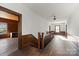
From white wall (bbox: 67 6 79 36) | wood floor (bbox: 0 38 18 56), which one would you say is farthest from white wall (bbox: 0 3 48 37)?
white wall (bbox: 67 6 79 36)

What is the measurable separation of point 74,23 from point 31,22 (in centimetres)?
195

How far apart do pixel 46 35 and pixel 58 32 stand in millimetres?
562

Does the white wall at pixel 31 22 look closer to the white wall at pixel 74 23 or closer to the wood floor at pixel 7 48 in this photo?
the wood floor at pixel 7 48

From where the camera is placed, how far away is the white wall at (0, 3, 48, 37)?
3582mm

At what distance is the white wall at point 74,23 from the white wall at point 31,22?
1.17m

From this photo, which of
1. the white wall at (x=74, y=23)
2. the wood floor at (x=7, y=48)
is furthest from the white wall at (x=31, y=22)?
the white wall at (x=74, y=23)

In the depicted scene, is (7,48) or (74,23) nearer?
(7,48)

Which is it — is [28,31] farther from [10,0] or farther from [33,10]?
[10,0]

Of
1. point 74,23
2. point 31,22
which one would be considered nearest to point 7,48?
point 31,22

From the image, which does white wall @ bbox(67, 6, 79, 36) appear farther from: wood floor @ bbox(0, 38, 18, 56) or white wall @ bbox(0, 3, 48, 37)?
wood floor @ bbox(0, 38, 18, 56)

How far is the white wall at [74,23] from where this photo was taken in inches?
152

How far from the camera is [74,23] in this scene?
13.8 ft

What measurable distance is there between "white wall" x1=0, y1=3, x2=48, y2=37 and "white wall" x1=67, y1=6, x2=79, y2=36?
3.83 ft

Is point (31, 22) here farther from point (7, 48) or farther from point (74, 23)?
point (74, 23)
